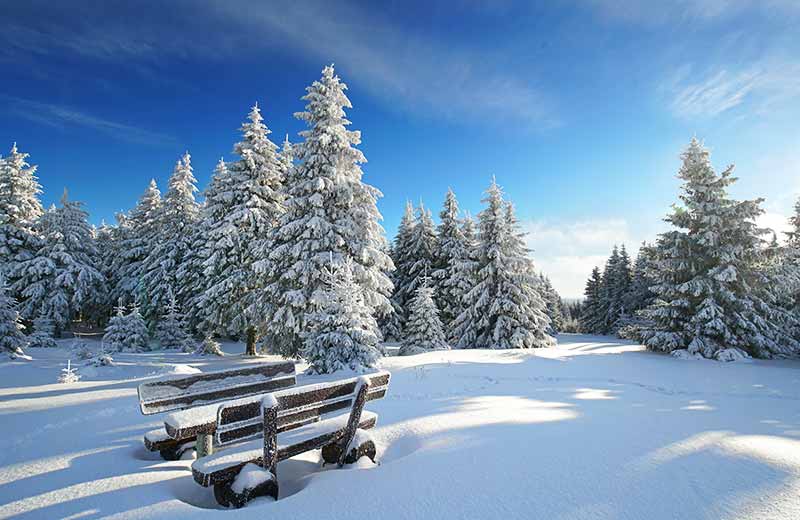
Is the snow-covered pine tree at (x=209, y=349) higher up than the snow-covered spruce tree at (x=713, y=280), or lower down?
lower down

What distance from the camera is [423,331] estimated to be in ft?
68.8

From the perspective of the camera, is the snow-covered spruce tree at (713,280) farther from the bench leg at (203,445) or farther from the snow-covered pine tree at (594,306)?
the snow-covered pine tree at (594,306)

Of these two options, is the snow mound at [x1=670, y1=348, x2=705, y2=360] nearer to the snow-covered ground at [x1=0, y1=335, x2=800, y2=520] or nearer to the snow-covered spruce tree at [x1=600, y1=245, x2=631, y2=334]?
the snow-covered ground at [x1=0, y1=335, x2=800, y2=520]

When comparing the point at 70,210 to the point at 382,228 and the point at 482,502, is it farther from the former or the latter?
the point at 482,502

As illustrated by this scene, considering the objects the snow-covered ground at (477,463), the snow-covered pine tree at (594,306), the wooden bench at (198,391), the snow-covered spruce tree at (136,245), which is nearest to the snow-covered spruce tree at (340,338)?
the snow-covered ground at (477,463)

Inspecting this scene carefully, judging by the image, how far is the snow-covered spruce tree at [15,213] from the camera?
2481 centimetres

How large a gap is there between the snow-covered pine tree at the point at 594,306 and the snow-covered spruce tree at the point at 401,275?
26.9 meters

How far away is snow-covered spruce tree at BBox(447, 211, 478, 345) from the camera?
21500 mm

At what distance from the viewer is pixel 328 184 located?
14227 millimetres

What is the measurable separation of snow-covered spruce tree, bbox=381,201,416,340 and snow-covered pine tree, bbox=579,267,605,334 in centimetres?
2693

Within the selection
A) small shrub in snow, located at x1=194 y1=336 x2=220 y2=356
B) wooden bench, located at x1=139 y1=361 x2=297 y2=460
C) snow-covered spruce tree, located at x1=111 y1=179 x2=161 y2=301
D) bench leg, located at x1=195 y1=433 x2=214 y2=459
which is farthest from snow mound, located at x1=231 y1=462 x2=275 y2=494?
snow-covered spruce tree, located at x1=111 y1=179 x2=161 y2=301

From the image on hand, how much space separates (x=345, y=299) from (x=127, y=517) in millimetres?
7606

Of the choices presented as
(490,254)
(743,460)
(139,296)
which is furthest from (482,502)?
(139,296)

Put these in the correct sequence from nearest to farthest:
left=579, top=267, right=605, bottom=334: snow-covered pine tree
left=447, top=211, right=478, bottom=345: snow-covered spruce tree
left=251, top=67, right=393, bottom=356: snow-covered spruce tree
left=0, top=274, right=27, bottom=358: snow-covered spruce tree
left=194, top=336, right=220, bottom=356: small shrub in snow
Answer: left=251, top=67, right=393, bottom=356: snow-covered spruce tree
left=0, top=274, right=27, bottom=358: snow-covered spruce tree
left=194, top=336, right=220, bottom=356: small shrub in snow
left=447, top=211, right=478, bottom=345: snow-covered spruce tree
left=579, top=267, right=605, bottom=334: snow-covered pine tree
